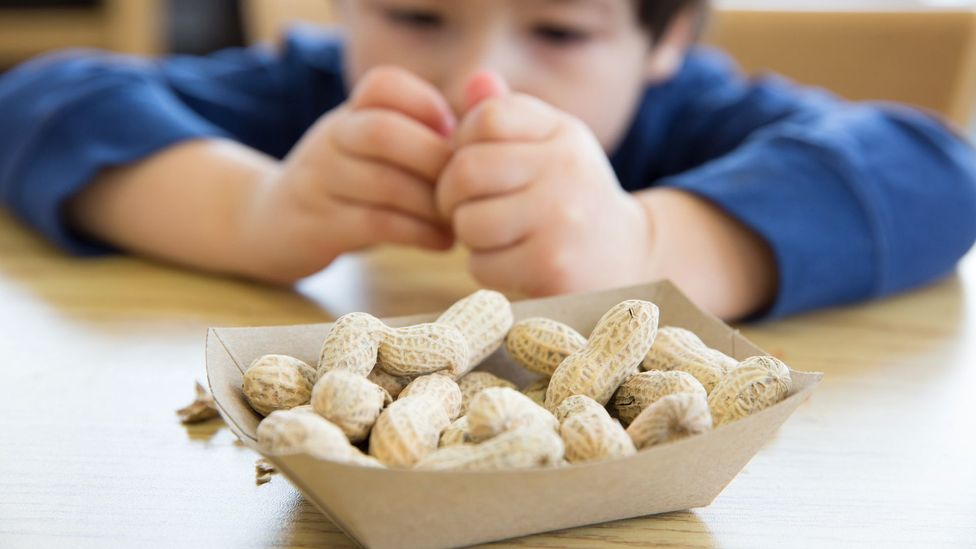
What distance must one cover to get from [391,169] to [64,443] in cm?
34

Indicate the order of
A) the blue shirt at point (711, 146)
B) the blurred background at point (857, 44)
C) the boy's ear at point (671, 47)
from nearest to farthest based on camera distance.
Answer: the blue shirt at point (711, 146) → the boy's ear at point (671, 47) → the blurred background at point (857, 44)

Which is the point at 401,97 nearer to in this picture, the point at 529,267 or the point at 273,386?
the point at 529,267

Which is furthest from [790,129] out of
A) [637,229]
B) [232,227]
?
[232,227]

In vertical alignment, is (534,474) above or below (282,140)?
above

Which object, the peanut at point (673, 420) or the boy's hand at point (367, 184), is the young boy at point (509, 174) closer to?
the boy's hand at point (367, 184)

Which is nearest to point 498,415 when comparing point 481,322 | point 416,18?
point 481,322

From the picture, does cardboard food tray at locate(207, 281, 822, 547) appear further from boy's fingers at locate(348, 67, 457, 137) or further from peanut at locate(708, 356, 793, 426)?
boy's fingers at locate(348, 67, 457, 137)

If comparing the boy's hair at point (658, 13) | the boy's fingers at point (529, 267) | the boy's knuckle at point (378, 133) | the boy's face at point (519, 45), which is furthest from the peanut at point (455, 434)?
the boy's hair at point (658, 13)

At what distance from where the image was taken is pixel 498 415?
35cm

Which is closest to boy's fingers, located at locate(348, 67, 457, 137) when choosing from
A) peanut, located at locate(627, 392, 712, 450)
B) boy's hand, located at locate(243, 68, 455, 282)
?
boy's hand, located at locate(243, 68, 455, 282)

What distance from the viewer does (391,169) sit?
72cm

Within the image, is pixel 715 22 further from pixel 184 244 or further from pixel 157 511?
pixel 157 511

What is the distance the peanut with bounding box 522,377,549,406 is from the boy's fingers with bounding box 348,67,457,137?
0.33 m

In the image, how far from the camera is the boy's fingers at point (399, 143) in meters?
0.72
